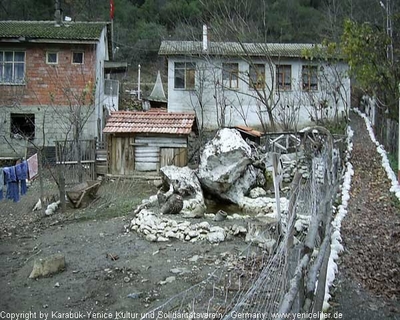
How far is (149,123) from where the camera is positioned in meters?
17.4

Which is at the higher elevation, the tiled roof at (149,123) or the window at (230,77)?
the window at (230,77)

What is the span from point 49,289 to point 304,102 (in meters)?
18.1

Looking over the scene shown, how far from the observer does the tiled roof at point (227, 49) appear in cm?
2106

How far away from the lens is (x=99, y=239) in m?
9.77

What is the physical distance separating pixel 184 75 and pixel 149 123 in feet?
21.4

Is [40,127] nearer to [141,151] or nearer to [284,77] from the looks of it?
[141,151]

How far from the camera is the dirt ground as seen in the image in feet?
22.2

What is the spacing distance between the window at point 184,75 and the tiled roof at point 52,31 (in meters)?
4.34

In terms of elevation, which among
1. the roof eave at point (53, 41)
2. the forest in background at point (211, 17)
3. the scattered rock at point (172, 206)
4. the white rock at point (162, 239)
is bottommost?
the white rock at point (162, 239)

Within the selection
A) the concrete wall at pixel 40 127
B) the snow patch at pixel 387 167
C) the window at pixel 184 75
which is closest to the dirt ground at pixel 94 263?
the snow patch at pixel 387 167

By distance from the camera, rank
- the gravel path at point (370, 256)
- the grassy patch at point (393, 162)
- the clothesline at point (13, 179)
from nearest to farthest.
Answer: the gravel path at point (370, 256) < the clothesline at point (13, 179) < the grassy patch at point (393, 162)

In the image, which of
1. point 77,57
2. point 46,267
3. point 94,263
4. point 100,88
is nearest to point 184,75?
point 100,88

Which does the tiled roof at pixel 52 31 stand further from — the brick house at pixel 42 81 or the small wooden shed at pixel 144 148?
the small wooden shed at pixel 144 148

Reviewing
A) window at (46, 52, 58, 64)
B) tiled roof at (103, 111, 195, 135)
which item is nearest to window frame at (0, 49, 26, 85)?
window at (46, 52, 58, 64)
